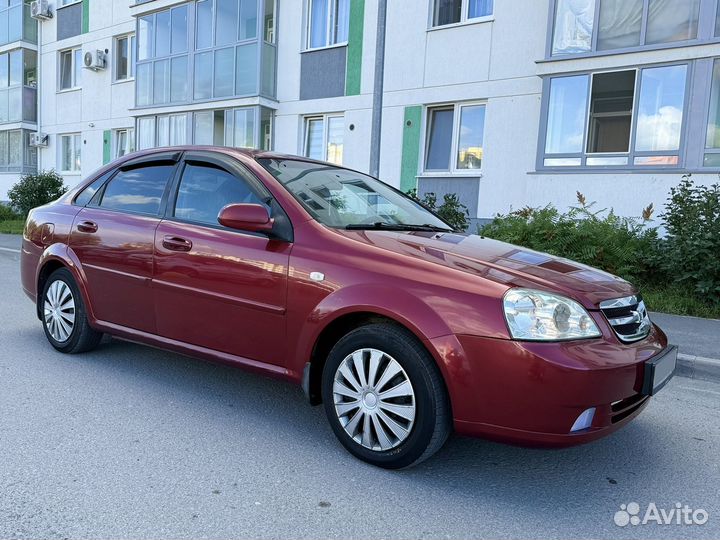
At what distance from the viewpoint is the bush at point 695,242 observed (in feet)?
23.7

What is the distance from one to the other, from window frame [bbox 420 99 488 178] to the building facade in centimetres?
4

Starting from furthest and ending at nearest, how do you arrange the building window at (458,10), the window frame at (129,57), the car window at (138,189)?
the window frame at (129,57) → the building window at (458,10) → the car window at (138,189)

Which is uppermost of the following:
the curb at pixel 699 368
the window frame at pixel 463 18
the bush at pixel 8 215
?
the window frame at pixel 463 18

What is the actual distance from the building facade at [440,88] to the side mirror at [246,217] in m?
5.89

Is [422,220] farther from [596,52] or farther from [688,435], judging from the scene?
[596,52]

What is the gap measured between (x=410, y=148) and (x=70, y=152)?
14228mm

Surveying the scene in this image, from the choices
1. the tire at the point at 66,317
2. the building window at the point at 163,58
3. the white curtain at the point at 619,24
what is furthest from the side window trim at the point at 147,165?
the building window at the point at 163,58

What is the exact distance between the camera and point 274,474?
286 cm

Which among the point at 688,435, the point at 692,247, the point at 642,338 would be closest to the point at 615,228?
the point at 692,247

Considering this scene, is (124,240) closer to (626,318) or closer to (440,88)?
(626,318)

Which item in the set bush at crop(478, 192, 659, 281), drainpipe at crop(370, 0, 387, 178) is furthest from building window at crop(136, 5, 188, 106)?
bush at crop(478, 192, 659, 281)

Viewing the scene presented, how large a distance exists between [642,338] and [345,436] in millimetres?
1564

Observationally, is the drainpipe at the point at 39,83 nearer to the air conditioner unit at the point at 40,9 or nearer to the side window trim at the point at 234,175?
the air conditioner unit at the point at 40,9

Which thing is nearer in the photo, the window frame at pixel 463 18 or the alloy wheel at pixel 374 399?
the alloy wheel at pixel 374 399
